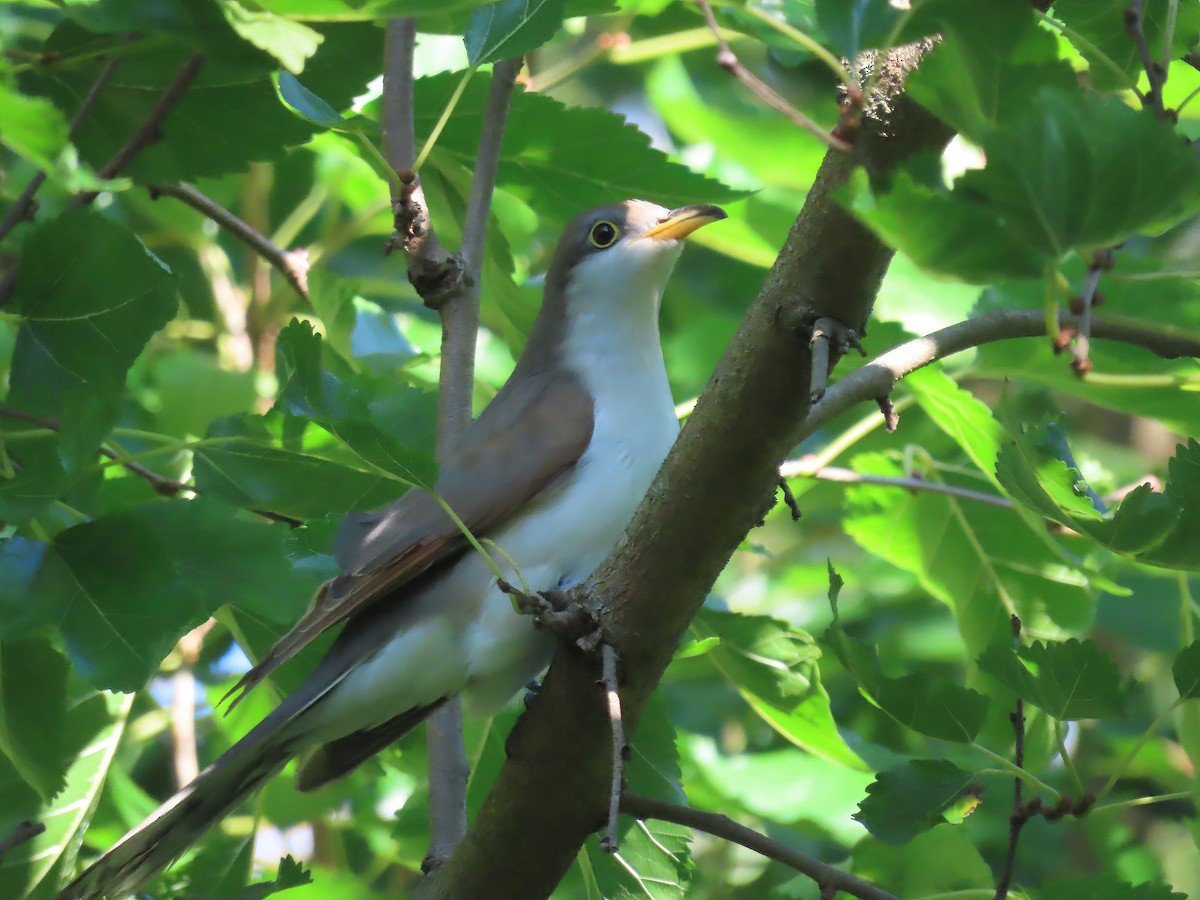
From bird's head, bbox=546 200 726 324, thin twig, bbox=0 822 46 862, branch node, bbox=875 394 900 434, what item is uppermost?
bird's head, bbox=546 200 726 324

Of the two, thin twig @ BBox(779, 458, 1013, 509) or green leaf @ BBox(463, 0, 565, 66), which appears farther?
thin twig @ BBox(779, 458, 1013, 509)

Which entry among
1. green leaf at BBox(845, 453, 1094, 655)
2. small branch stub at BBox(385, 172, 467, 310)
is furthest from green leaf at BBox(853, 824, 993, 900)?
small branch stub at BBox(385, 172, 467, 310)

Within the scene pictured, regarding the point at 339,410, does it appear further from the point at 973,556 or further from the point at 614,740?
the point at 973,556

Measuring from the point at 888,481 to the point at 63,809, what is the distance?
2.37 m

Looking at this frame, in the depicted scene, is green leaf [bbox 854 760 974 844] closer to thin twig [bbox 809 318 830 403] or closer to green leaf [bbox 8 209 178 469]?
thin twig [bbox 809 318 830 403]

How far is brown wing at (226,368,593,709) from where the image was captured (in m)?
3.26

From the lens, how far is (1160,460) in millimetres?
8719

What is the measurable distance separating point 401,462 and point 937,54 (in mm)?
1223

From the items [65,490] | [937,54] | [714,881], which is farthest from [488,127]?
[714,881]

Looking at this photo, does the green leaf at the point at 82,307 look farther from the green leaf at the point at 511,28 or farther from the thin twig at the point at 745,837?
the thin twig at the point at 745,837

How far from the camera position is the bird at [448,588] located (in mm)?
3283

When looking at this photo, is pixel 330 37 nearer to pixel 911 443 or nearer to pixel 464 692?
pixel 464 692

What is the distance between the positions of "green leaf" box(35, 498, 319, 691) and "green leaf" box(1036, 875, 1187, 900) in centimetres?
155

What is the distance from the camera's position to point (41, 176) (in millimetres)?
2467
